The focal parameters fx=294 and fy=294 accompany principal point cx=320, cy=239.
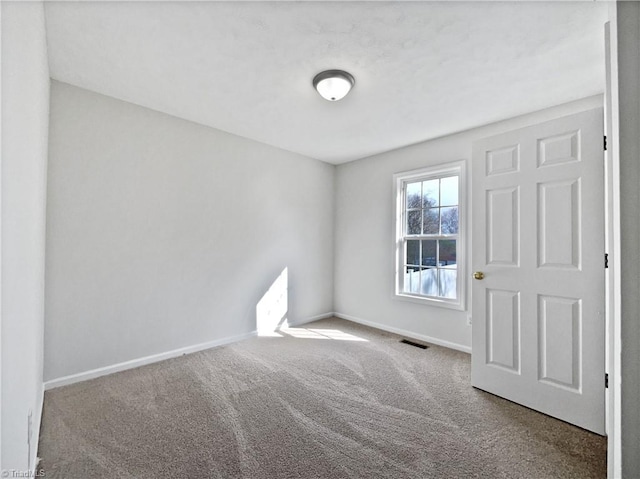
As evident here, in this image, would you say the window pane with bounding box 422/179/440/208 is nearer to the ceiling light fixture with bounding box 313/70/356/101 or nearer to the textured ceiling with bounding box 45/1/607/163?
the textured ceiling with bounding box 45/1/607/163

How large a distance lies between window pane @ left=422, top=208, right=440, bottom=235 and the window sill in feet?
2.74

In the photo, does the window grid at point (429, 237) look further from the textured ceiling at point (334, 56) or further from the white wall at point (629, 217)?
the white wall at point (629, 217)

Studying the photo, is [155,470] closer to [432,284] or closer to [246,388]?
[246,388]

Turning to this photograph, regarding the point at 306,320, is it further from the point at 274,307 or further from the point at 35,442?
the point at 35,442

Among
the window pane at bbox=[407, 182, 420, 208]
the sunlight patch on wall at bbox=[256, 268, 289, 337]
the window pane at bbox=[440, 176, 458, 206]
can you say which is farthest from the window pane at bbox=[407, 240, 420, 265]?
the sunlight patch on wall at bbox=[256, 268, 289, 337]

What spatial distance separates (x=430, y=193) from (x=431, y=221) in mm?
361

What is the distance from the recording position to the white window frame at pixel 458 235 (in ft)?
11.0

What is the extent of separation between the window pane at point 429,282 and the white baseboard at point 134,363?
2.34 m

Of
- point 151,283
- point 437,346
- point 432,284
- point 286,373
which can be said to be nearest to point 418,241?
point 432,284

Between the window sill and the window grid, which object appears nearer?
the window sill

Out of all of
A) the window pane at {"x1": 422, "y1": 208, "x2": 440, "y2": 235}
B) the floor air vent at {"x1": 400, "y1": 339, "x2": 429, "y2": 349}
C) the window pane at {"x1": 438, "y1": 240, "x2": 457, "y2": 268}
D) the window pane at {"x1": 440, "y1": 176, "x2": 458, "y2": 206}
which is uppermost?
the window pane at {"x1": 440, "y1": 176, "x2": 458, "y2": 206}

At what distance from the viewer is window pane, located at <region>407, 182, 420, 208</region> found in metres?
3.91

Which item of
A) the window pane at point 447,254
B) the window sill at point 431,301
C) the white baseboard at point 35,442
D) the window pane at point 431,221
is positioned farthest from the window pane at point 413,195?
the white baseboard at point 35,442

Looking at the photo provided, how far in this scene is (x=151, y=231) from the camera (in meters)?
2.91
